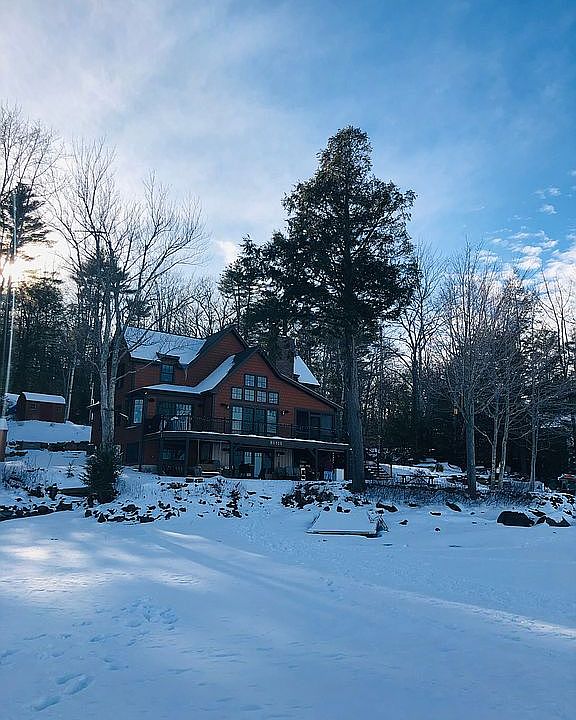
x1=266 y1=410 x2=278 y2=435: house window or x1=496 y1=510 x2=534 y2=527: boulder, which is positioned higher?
x1=266 y1=410 x2=278 y2=435: house window

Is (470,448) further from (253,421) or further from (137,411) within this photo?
(137,411)

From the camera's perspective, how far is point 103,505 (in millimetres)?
18547

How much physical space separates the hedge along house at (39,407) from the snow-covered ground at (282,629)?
107 ft

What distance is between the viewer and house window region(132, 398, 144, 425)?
3005 cm

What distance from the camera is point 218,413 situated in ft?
99.7

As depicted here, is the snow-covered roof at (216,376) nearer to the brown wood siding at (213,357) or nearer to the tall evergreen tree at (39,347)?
the brown wood siding at (213,357)

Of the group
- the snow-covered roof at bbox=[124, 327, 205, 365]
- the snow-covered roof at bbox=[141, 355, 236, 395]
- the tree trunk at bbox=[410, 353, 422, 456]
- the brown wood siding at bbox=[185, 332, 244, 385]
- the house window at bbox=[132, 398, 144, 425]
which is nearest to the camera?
the snow-covered roof at bbox=[141, 355, 236, 395]

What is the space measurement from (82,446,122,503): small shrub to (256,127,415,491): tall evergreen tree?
8.58 metres

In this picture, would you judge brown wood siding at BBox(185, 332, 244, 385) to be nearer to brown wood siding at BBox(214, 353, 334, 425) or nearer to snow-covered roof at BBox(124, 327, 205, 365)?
snow-covered roof at BBox(124, 327, 205, 365)

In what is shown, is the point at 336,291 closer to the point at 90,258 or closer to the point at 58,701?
the point at 90,258

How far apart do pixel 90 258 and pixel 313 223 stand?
31.6 feet

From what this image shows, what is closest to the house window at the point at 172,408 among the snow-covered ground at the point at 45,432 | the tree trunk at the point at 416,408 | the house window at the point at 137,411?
the house window at the point at 137,411

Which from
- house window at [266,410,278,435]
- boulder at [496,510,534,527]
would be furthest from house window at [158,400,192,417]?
boulder at [496,510,534,527]

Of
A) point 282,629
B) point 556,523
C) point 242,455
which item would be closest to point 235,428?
point 242,455
